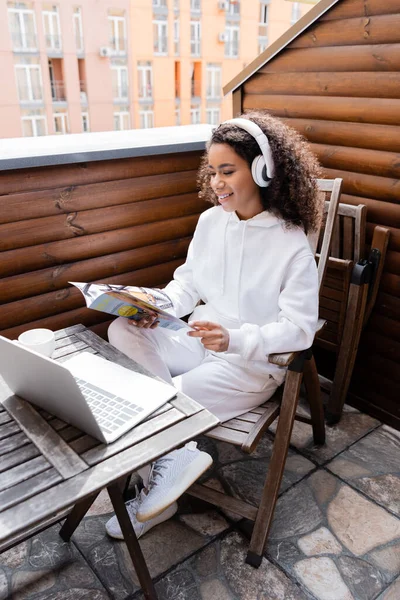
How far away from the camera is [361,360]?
104 inches

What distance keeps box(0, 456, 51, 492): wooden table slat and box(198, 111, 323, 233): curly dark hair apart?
3.83ft

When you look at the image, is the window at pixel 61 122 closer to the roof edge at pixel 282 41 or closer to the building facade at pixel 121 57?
the building facade at pixel 121 57

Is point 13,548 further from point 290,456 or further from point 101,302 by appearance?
point 290,456

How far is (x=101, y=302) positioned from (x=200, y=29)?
20.7 meters

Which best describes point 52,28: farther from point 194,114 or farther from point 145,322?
point 145,322

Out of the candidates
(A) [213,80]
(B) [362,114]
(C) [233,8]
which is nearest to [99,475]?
(B) [362,114]

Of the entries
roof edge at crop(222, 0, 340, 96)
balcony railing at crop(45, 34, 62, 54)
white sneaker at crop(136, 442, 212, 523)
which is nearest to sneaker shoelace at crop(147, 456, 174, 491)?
white sneaker at crop(136, 442, 212, 523)

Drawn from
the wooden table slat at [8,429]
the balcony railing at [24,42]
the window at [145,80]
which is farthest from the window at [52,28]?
the wooden table slat at [8,429]

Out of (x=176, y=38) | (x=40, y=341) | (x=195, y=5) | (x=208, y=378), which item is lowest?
(x=208, y=378)

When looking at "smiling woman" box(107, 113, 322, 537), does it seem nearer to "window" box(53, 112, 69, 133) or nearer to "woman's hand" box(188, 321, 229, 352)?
"woman's hand" box(188, 321, 229, 352)

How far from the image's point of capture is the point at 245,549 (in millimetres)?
1796

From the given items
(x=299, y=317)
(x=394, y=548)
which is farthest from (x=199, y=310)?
(x=394, y=548)

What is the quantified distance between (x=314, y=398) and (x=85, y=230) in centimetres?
138

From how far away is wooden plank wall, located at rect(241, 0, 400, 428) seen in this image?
7.13 ft
